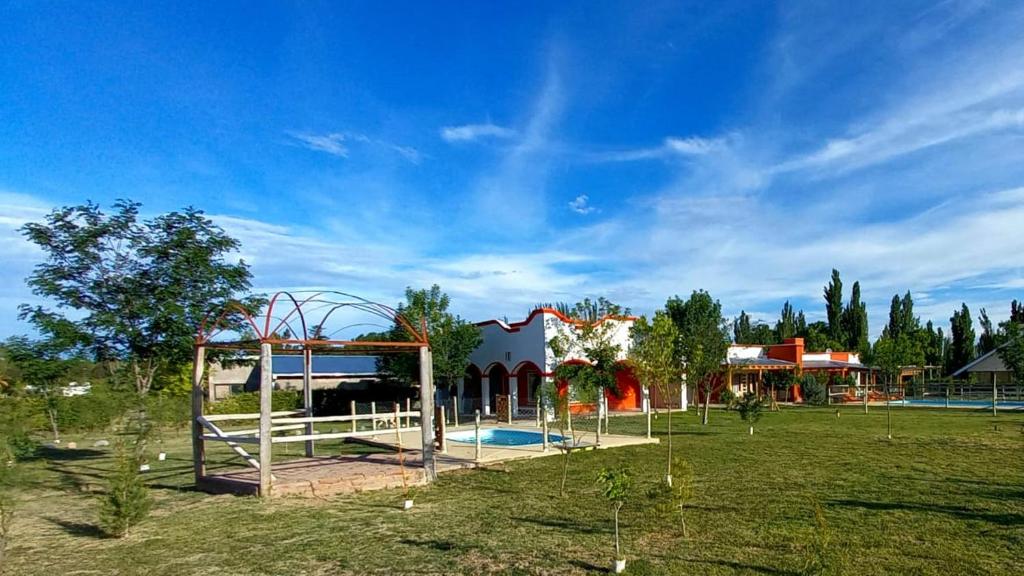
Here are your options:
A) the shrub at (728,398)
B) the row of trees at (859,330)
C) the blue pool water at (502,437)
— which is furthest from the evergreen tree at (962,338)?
the blue pool water at (502,437)

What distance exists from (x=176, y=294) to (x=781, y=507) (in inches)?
456

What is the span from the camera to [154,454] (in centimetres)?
1714

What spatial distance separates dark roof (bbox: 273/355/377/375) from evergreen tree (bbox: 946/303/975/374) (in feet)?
160

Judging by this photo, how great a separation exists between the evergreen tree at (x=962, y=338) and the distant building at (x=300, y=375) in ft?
160

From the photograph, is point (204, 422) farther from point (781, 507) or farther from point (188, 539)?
Answer: point (781, 507)

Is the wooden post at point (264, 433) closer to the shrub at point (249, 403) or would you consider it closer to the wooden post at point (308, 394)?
the wooden post at point (308, 394)

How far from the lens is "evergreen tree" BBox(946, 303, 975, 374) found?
5562 centimetres

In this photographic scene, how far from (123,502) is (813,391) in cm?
3581

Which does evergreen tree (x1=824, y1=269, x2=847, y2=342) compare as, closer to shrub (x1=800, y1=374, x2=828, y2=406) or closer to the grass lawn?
shrub (x1=800, y1=374, x2=828, y2=406)

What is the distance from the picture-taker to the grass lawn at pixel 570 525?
6.62m

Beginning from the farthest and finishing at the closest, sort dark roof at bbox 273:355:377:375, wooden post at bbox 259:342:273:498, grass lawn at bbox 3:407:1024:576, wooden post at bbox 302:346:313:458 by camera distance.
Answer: dark roof at bbox 273:355:377:375
wooden post at bbox 302:346:313:458
wooden post at bbox 259:342:273:498
grass lawn at bbox 3:407:1024:576

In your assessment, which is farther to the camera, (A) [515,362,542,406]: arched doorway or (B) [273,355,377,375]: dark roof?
(B) [273,355,377,375]: dark roof

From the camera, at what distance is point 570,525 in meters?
8.17

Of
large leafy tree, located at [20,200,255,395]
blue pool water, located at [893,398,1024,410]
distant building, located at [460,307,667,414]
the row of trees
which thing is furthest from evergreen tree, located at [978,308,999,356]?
large leafy tree, located at [20,200,255,395]
